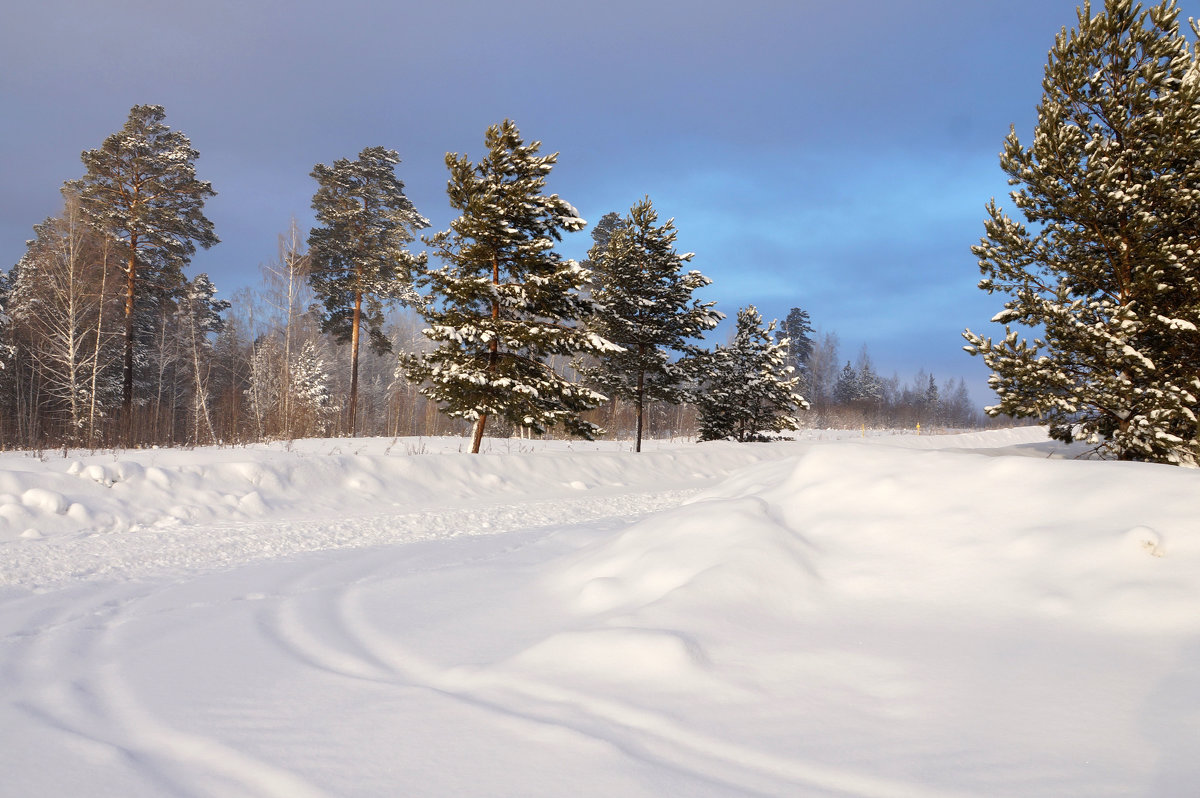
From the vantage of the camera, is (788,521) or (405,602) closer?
(405,602)

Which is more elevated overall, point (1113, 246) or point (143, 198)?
point (143, 198)

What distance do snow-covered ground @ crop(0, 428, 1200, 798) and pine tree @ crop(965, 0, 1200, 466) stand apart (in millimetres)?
6604

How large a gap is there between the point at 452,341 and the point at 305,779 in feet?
45.2

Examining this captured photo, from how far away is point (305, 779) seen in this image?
2.17 metres

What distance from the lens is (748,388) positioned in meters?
25.1

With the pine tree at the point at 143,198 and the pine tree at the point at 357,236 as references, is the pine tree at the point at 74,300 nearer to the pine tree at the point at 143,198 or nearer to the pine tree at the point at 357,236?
the pine tree at the point at 143,198

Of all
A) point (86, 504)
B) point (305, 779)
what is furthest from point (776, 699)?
point (86, 504)

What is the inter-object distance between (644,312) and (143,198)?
20.1 metres

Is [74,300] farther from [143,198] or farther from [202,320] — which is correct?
[202,320]

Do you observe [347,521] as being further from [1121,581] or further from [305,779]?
[1121,581]

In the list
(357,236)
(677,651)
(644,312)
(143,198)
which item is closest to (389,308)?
(357,236)

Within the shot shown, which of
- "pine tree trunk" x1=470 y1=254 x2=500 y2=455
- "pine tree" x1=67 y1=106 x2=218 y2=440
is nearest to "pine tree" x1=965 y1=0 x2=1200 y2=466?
"pine tree trunk" x1=470 y1=254 x2=500 y2=455

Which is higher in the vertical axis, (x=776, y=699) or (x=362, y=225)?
(x=362, y=225)

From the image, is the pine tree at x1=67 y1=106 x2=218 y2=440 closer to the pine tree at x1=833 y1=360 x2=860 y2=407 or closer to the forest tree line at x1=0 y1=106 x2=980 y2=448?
the forest tree line at x1=0 y1=106 x2=980 y2=448
